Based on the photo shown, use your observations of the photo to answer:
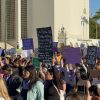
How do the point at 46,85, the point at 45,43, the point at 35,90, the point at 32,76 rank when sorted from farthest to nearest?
1. the point at 45,43
2. the point at 46,85
3. the point at 32,76
4. the point at 35,90

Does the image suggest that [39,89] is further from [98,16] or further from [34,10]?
[98,16]

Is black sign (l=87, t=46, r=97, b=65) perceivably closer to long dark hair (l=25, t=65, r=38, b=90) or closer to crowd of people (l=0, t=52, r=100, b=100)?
crowd of people (l=0, t=52, r=100, b=100)

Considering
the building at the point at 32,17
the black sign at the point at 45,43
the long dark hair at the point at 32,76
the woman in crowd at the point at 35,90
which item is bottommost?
the woman in crowd at the point at 35,90

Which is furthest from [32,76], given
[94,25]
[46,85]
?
[94,25]

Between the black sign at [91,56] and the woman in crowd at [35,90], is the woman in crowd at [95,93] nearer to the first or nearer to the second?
the woman in crowd at [35,90]

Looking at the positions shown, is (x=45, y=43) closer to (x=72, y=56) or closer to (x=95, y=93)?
(x=72, y=56)

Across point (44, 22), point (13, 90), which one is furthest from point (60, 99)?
point (44, 22)

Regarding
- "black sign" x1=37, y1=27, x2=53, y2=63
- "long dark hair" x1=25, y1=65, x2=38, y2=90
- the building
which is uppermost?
the building

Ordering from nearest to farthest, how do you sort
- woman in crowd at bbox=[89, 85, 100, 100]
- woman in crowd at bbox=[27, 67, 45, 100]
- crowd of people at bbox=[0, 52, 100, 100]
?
crowd of people at bbox=[0, 52, 100, 100] → woman in crowd at bbox=[89, 85, 100, 100] → woman in crowd at bbox=[27, 67, 45, 100]

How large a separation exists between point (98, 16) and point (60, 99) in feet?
268

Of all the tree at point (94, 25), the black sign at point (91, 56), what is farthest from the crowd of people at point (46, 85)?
the tree at point (94, 25)

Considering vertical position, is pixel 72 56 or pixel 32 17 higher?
pixel 32 17

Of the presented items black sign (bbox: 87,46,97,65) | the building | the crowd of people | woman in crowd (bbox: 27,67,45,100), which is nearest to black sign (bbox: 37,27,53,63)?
the crowd of people

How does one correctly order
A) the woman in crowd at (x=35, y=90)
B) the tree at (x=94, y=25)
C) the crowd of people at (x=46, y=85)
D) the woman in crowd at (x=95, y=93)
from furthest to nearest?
1. the tree at (x=94, y=25)
2. the woman in crowd at (x=35, y=90)
3. the woman in crowd at (x=95, y=93)
4. the crowd of people at (x=46, y=85)
